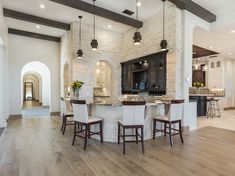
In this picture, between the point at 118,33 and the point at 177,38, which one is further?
the point at 118,33

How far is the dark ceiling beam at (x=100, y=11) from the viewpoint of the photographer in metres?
4.67

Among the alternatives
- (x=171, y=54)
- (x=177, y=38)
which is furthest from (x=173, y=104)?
(x=177, y=38)

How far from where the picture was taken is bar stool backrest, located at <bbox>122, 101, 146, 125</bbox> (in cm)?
322

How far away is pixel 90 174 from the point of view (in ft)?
7.85

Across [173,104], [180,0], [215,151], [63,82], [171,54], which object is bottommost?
[215,151]

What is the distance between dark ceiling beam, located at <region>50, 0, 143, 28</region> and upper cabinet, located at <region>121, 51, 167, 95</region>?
139 cm

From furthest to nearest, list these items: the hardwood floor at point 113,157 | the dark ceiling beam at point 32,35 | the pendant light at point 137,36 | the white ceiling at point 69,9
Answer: the dark ceiling beam at point 32,35
the white ceiling at point 69,9
the pendant light at point 137,36
the hardwood floor at point 113,157

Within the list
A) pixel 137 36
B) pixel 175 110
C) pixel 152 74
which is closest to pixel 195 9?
pixel 137 36

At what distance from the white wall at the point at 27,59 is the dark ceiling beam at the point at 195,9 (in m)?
6.11

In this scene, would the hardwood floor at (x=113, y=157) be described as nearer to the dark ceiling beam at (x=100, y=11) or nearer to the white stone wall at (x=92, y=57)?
the white stone wall at (x=92, y=57)

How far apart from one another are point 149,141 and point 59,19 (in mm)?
5264

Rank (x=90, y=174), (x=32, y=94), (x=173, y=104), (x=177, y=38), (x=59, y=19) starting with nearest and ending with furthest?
(x=90, y=174), (x=173, y=104), (x=177, y=38), (x=59, y=19), (x=32, y=94)

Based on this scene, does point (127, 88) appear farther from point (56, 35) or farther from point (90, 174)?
point (90, 174)

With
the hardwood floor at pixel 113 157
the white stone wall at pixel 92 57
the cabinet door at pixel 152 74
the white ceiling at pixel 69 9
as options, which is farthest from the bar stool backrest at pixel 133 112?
the white stone wall at pixel 92 57
